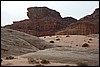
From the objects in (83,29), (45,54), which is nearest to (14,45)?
(45,54)

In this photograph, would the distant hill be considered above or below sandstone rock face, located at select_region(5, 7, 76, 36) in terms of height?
below

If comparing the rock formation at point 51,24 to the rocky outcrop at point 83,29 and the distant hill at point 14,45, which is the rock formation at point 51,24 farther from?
the distant hill at point 14,45

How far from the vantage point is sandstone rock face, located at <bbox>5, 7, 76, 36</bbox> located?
8831 cm

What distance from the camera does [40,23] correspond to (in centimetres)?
9050

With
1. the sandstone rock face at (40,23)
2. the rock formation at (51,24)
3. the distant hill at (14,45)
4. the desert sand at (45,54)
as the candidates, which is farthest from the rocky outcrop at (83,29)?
the distant hill at (14,45)

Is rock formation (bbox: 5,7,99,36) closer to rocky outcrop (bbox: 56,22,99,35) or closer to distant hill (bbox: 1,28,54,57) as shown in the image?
rocky outcrop (bbox: 56,22,99,35)

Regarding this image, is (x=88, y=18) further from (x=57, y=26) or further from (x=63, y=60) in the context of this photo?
(x=63, y=60)

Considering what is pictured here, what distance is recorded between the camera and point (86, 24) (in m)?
78.8

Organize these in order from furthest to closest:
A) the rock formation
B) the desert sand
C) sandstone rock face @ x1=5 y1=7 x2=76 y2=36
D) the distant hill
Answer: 1. sandstone rock face @ x1=5 y1=7 x2=76 y2=36
2. the rock formation
3. the distant hill
4. the desert sand

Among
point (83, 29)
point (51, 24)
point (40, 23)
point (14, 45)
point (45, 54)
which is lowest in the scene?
point (45, 54)

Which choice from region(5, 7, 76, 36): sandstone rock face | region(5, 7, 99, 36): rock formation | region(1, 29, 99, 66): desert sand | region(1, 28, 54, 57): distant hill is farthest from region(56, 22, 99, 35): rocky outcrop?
region(1, 28, 54, 57): distant hill

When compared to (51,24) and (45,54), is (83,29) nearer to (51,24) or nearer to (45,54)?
(51,24)

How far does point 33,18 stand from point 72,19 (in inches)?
709

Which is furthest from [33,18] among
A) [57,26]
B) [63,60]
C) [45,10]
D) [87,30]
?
[63,60]
